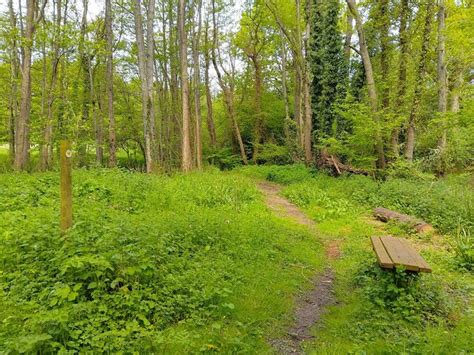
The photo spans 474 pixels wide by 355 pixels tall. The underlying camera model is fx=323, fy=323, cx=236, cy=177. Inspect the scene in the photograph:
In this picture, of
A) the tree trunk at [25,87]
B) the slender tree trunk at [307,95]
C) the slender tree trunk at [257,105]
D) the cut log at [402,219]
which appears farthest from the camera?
the slender tree trunk at [257,105]

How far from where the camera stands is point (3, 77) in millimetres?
19438

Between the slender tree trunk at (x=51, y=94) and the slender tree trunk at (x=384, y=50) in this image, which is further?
the slender tree trunk at (x=51, y=94)

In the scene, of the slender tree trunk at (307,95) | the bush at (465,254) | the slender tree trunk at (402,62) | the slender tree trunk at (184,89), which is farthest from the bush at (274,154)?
the bush at (465,254)

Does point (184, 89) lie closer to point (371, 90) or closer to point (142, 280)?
point (371, 90)

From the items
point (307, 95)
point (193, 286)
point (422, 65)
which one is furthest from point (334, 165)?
point (193, 286)

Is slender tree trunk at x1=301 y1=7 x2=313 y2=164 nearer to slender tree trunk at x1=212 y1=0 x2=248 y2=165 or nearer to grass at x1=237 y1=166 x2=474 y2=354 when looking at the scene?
slender tree trunk at x1=212 y1=0 x2=248 y2=165

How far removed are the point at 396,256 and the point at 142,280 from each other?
125 inches

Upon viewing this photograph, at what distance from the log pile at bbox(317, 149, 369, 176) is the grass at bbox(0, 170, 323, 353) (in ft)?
29.2

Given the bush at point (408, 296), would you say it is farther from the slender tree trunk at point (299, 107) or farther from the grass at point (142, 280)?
the slender tree trunk at point (299, 107)

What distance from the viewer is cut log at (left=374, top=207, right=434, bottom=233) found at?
24.9ft

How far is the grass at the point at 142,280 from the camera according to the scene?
2881 millimetres

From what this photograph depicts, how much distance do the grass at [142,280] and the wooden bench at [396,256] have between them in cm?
125

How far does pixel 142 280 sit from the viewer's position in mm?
3754

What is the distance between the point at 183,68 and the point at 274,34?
1198 cm
